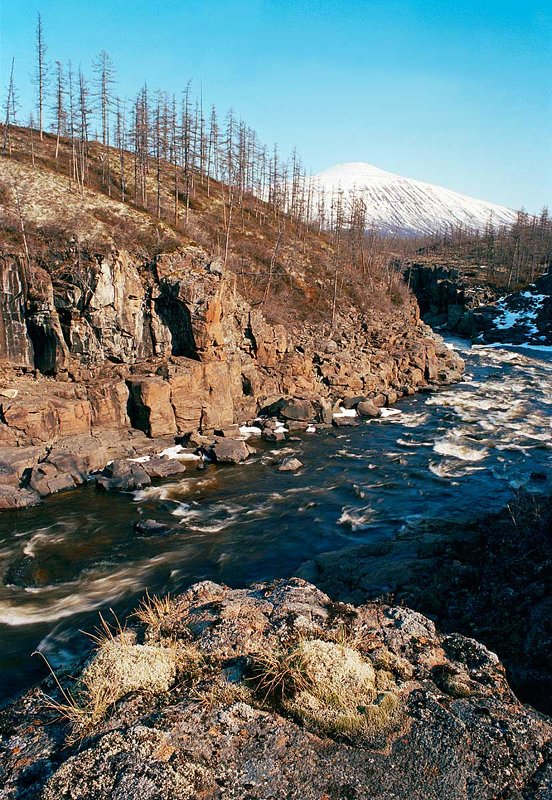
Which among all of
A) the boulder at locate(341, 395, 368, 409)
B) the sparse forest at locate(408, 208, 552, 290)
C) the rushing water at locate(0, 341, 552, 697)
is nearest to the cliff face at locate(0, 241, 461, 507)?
the boulder at locate(341, 395, 368, 409)

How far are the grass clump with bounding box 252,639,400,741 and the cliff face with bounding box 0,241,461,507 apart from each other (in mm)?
17550

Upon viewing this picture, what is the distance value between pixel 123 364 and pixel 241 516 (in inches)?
577

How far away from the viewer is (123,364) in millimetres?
29797

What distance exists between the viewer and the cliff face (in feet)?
78.0

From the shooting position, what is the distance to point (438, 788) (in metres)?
4.71

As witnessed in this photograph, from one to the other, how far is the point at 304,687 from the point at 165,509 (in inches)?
604

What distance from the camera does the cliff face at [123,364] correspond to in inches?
936

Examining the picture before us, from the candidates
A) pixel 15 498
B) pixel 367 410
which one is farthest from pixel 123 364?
pixel 367 410

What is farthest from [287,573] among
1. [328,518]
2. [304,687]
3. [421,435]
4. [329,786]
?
[421,435]

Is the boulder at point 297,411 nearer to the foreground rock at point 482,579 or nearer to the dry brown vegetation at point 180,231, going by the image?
the dry brown vegetation at point 180,231

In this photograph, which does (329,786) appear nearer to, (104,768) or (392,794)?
(392,794)

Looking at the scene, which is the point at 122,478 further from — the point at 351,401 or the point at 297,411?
the point at 351,401

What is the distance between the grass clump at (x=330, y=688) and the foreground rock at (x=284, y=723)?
0.05 ft

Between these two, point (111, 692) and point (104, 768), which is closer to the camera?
point (104, 768)
